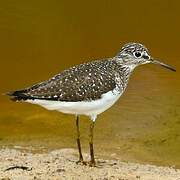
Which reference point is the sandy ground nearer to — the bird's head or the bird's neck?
the bird's neck

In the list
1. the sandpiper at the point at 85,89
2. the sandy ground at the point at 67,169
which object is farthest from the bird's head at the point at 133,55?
the sandy ground at the point at 67,169

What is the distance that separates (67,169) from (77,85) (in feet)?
3.06

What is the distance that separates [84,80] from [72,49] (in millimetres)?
6877

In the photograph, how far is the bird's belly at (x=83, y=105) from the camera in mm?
7656

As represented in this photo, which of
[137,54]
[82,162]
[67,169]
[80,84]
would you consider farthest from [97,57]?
[67,169]

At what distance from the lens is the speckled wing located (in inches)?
300

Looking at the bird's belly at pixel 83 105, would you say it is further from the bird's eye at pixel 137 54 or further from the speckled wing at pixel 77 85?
the bird's eye at pixel 137 54

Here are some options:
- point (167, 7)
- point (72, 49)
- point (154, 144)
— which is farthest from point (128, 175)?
point (167, 7)

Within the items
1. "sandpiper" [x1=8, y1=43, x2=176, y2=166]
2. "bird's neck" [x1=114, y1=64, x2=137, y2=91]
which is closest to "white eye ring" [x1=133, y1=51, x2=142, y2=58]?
"sandpiper" [x1=8, y1=43, x2=176, y2=166]

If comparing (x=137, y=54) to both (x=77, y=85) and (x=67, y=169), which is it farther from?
(x=67, y=169)

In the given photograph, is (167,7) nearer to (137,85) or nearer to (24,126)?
(137,85)

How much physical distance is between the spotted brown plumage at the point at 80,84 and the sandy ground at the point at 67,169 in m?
0.80

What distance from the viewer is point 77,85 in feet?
25.7

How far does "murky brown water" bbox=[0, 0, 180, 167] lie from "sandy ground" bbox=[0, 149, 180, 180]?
959 mm
